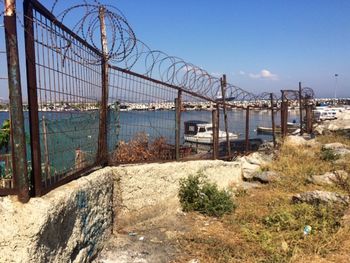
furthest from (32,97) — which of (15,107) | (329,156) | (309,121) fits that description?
(309,121)

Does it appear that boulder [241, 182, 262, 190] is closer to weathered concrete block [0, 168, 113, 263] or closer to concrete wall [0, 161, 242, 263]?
concrete wall [0, 161, 242, 263]

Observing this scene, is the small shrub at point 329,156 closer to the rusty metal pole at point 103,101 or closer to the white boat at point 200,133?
the white boat at point 200,133

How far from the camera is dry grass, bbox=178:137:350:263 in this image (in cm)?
507

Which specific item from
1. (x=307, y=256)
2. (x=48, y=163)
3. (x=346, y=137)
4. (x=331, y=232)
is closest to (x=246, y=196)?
(x=331, y=232)

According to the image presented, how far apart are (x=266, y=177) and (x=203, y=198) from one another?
239cm

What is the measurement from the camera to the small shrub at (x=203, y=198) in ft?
22.2

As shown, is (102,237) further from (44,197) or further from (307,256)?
(307,256)

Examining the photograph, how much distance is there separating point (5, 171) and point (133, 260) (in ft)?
Result: 6.52

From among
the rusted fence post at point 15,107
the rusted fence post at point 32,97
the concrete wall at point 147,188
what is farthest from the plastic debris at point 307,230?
the rusted fence post at point 15,107

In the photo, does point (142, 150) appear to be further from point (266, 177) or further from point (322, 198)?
point (322, 198)

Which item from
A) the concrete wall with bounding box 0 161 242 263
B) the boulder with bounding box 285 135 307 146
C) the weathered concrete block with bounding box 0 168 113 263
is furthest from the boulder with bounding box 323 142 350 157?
the weathered concrete block with bounding box 0 168 113 263

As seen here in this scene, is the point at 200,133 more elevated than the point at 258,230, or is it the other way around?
Result: the point at 200,133

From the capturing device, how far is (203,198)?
6.92 m

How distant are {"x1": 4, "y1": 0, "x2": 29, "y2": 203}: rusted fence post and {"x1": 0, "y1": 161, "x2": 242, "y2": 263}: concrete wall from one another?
0.57 feet
